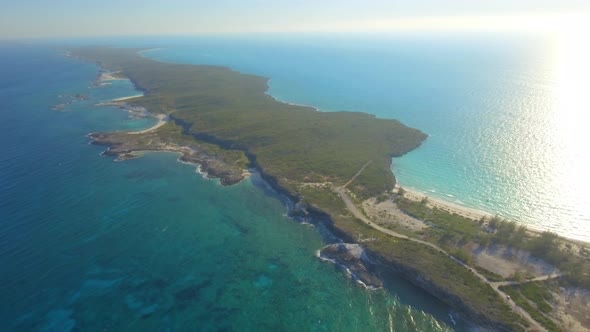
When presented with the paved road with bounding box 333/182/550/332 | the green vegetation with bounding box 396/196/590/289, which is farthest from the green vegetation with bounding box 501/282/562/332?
the green vegetation with bounding box 396/196/590/289

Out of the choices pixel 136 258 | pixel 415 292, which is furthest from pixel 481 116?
pixel 136 258

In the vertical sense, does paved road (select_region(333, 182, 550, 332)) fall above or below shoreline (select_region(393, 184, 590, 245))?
below

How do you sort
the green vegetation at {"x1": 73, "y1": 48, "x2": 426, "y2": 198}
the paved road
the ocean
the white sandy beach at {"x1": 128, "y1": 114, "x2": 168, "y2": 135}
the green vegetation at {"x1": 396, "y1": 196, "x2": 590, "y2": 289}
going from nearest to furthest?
the paved road, the ocean, the green vegetation at {"x1": 396, "y1": 196, "x2": 590, "y2": 289}, the green vegetation at {"x1": 73, "y1": 48, "x2": 426, "y2": 198}, the white sandy beach at {"x1": 128, "y1": 114, "x2": 168, "y2": 135}

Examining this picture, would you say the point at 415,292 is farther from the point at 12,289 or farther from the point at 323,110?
the point at 323,110

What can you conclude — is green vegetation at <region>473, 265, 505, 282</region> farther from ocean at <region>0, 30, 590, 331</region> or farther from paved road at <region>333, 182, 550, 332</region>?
ocean at <region>0, 30, 590, 331</region>

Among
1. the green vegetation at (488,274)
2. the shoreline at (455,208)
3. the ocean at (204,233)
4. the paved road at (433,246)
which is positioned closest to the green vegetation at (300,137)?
the paved road at (433,246)

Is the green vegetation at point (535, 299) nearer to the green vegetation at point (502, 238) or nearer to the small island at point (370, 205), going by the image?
the small island at point (370, 205)
